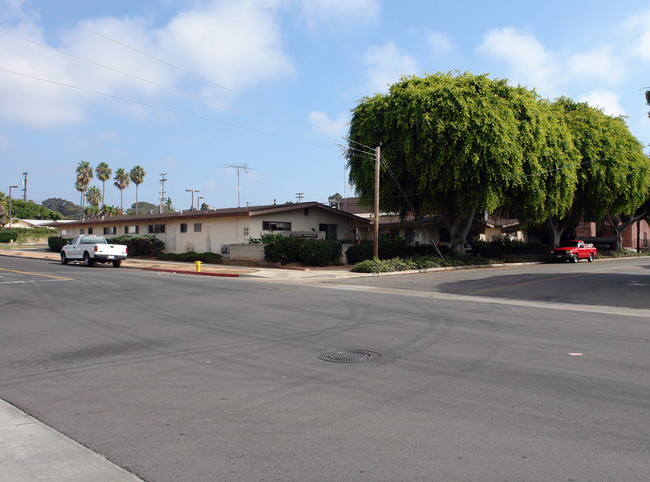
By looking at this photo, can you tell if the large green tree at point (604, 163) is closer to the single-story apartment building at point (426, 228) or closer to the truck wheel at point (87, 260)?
the single-story apartment building at point (426, 228)

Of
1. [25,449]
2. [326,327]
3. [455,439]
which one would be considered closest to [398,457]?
[455,439]

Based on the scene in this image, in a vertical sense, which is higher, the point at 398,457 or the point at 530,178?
the point at 530,178

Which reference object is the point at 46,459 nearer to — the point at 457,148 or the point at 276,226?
the point at 457,148

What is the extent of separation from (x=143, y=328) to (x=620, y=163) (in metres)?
41.1

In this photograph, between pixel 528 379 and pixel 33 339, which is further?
pixel 33 339

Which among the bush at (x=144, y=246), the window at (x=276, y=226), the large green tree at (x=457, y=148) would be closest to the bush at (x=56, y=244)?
the bush at (x=144, y=246)

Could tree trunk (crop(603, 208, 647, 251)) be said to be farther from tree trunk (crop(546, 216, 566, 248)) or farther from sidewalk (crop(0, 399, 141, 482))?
sidewalk (crop(0, 399, 141, 482))

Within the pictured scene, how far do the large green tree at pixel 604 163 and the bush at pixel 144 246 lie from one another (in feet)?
104

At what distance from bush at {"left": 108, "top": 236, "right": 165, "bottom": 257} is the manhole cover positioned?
32.6 m

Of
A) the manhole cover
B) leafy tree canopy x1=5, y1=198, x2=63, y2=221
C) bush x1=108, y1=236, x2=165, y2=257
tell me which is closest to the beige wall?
bush x1=108, y1=236, x2=165, y2=257

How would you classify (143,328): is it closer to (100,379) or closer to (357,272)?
(100,379)

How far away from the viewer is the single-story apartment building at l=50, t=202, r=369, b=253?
3328cm

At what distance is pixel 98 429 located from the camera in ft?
15.4

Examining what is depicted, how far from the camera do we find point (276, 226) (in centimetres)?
3444
